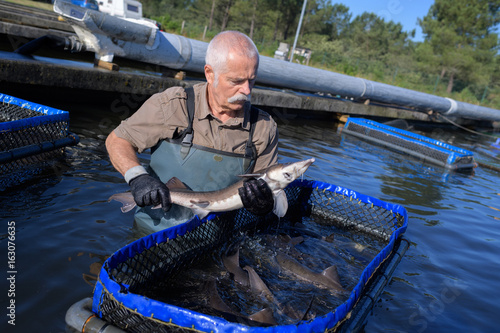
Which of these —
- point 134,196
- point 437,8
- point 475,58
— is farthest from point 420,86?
point 134,196

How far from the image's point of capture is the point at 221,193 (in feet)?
11.1

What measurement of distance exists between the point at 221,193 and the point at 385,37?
78.5 meters

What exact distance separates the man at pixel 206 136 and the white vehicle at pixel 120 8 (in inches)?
898

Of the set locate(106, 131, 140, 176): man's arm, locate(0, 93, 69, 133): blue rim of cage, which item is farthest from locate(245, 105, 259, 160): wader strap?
locate(0, 93, 69, 133): blue rim of cage

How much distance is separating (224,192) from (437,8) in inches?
2549

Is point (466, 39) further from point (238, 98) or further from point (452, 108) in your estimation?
point (238, 98)

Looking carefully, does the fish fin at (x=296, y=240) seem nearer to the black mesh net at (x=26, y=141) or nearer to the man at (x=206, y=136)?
the man at (x=206, y=136)

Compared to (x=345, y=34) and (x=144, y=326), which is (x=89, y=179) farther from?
(x=345, y=34)

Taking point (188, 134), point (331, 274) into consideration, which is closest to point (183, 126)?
point (188, 134)

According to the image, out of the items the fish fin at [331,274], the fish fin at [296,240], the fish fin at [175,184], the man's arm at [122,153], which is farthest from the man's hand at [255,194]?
the fish fin at [296,240]

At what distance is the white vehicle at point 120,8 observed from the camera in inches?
944

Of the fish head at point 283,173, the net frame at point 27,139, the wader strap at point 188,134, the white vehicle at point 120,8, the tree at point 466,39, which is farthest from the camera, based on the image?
the tree at point 466,39

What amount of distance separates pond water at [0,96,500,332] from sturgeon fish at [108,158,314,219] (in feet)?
2.94

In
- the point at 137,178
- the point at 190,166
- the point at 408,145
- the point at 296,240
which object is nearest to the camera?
the point at 137,178
